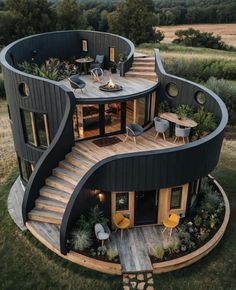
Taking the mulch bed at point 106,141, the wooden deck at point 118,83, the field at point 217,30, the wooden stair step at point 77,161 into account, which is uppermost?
the wooden deck at point 118,83

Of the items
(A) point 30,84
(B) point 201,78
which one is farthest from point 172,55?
(A) point 30,84

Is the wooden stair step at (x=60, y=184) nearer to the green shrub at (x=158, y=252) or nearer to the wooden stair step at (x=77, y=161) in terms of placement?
the wooden stair step at (x=77, y=161)

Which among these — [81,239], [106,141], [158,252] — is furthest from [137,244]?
[106,141]

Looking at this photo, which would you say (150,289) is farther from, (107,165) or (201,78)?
(201,78)

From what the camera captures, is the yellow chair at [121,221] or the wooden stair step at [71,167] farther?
the wooden stair step at [71,167]

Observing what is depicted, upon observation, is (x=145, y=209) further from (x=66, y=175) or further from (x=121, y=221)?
(x=66, y=175)

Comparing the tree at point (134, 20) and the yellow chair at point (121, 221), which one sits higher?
the tree at point (134, 20)

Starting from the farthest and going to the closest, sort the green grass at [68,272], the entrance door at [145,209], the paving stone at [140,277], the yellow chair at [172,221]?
the entrance door at [145,209] < the yellow chair at [172,221] < the paving stone at [140,277] < the green grass at [68,272]

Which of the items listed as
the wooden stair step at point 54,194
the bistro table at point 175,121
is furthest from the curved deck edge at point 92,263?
the bistro table at point 175,121
